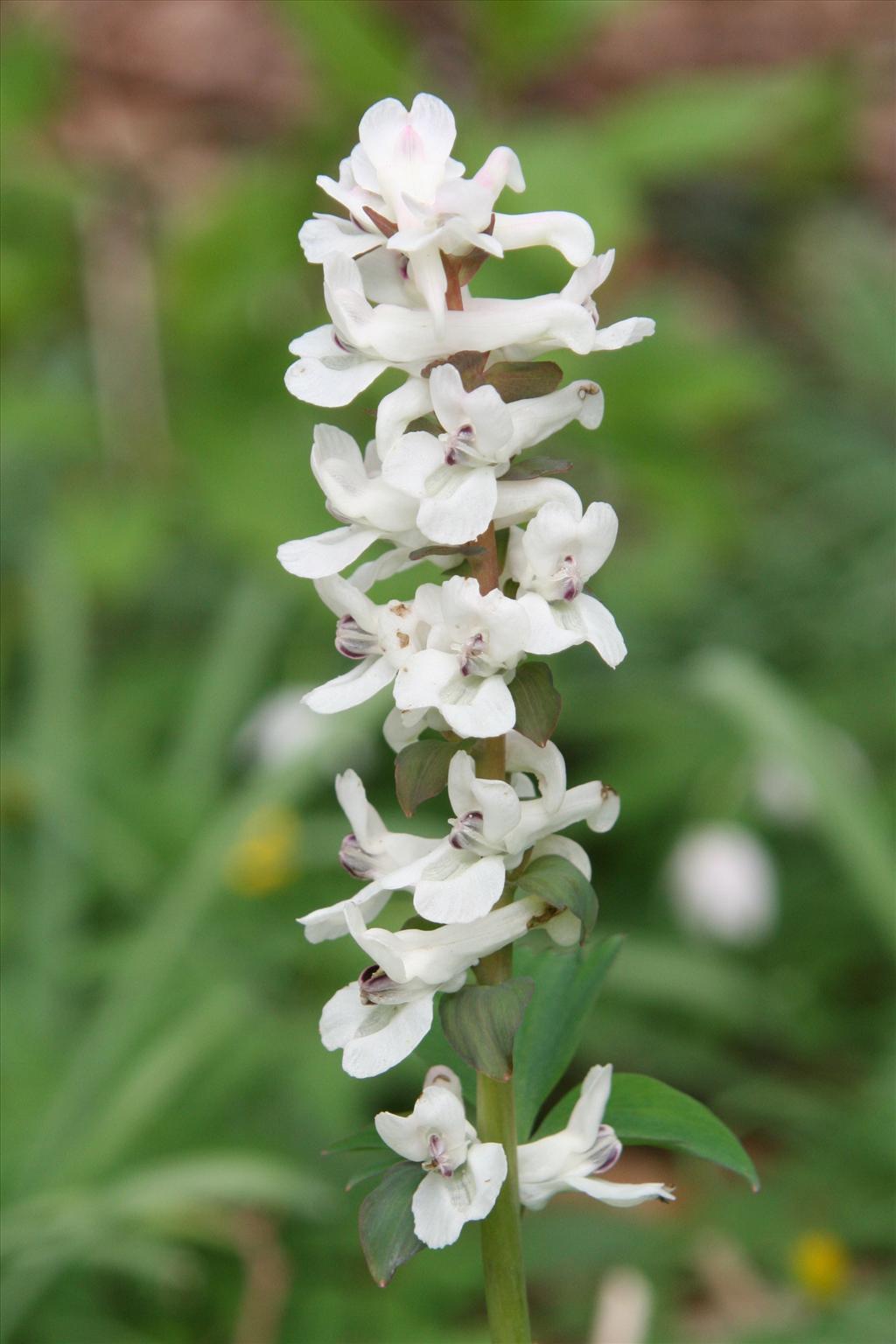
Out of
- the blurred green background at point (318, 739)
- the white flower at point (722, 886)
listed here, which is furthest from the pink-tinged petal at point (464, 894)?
the white flower at point (722, 886)

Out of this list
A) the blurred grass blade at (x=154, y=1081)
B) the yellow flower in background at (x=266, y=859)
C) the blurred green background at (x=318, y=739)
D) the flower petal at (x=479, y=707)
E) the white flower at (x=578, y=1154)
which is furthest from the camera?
the yellow flower in background at (x=266, y=859)

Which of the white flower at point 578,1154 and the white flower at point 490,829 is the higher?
the white flower at point 490,829

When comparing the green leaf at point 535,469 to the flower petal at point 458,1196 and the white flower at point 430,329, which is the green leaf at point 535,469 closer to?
the white flower at point 430,329

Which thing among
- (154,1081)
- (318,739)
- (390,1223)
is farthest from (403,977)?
(318,739)

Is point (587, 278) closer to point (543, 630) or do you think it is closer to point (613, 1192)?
point (543, 630)

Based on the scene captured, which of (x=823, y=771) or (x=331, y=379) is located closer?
(x=331, y=379)

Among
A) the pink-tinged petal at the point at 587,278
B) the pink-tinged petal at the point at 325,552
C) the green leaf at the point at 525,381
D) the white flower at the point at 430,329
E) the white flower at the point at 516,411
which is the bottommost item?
the pink-tinged petal at the point at 325,552

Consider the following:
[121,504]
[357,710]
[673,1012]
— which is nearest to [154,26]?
[121,504]

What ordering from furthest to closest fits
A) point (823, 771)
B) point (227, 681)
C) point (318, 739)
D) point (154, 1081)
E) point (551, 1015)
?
point (227, 681), point (318, 739), point (823, 771), point (154, 1081), point (551, 1015)
